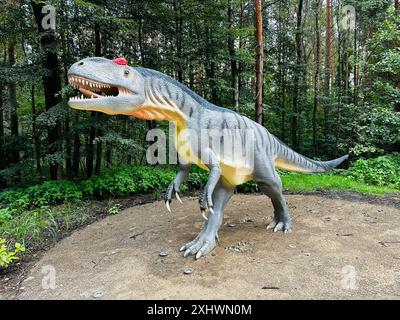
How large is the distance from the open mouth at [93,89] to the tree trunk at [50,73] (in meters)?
3.82

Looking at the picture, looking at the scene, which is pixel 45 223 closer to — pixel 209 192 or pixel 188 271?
pixel 188 271

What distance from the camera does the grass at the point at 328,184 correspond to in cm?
670

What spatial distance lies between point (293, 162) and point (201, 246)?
1.84 m

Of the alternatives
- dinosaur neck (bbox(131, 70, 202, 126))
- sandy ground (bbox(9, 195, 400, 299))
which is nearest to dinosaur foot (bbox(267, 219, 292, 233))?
sandy ground (bbox(9, 195, 400, 299))

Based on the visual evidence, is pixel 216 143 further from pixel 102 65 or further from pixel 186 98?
pixel 102 65

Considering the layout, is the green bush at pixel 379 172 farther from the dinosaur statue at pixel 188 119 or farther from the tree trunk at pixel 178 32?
the tree trunk at pixel 178 32

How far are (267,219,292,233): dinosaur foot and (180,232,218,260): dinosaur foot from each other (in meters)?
0.96

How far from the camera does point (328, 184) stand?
23.5 ft

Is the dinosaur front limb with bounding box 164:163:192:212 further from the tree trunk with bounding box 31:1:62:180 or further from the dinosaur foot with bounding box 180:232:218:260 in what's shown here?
the tree trunk with bounding box 31:1:62:180

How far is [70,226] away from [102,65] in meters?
3.33

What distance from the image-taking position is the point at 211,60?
27.3 ft

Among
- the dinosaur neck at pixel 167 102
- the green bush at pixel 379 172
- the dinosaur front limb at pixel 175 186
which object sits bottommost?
the green bush at pixel 379 172

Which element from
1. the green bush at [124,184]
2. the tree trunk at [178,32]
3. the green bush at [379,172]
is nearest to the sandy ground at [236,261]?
the green bush at [124,184]

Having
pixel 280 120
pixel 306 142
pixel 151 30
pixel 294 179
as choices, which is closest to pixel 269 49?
pixel 280 120
